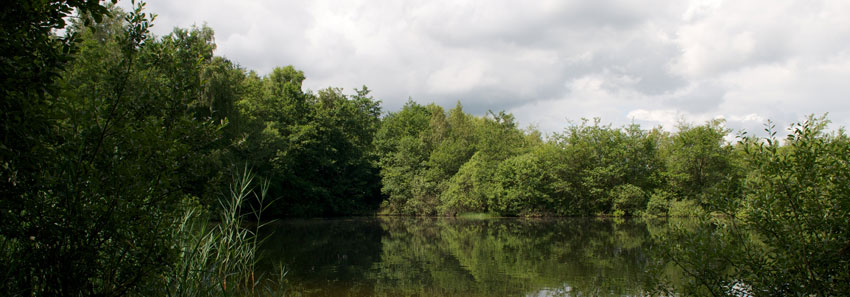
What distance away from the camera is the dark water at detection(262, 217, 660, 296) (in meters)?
9.41

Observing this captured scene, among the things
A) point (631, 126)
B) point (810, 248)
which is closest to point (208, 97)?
point (810, 248)

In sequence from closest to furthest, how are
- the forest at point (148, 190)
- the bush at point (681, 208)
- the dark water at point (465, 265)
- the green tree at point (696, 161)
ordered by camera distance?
1. the forest at point (148, 190)
2. the dark water at point (465, 265)
3. the bush at point (681, 208)
4. the green tree at point (696, 161)

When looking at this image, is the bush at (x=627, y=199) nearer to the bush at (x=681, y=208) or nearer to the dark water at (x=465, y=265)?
the bush at (x=681, y=208)

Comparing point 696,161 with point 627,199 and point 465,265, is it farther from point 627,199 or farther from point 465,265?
point 465,265

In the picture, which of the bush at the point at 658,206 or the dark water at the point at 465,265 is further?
the bush at the point at 658,206

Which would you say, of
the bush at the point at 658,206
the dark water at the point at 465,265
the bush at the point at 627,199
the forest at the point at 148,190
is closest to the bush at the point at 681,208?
the bush at the point at 658,206

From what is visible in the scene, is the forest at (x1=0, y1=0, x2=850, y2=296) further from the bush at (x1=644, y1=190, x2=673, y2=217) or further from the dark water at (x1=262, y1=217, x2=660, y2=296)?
the bush at (x1=644, y1=190, x2=673, y2=217)

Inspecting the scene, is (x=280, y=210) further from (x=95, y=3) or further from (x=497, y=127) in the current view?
(x=95, y=3)

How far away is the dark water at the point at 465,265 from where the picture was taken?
941 cm

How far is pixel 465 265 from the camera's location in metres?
12.4

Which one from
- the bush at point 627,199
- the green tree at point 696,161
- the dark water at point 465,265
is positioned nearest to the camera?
the dark water at point 465,265

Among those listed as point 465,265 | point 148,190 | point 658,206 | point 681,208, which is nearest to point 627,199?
point 658,206

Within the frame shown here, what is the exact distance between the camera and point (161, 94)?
3625 mm

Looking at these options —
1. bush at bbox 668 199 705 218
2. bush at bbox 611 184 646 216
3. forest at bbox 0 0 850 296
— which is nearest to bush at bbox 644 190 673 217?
bush at bbox 668 199 705 218
